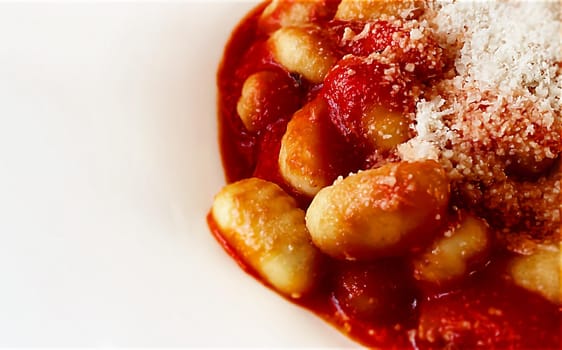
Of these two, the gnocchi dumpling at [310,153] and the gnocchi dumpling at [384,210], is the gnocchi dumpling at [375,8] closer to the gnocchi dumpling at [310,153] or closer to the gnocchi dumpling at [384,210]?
the gnocchi dumpling at [310,153]

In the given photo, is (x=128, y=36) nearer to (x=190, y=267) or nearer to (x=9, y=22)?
(x=9, y=22)

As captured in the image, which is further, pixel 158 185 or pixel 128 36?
pixel 128 36

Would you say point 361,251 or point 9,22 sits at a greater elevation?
point 9,22

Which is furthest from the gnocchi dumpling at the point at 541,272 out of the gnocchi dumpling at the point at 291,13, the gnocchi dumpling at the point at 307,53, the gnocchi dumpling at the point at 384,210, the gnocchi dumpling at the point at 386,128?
the gnocchi dumpling at the point at 291,13

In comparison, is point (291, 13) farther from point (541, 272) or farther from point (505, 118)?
point (541, 272)

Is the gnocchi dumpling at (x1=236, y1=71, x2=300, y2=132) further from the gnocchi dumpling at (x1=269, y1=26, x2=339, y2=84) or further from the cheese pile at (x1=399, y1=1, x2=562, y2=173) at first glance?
the cheese pile at (x1=399, y1=1, x2=562, y2=173)

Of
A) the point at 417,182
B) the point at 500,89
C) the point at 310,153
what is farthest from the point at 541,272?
the point at 310,153

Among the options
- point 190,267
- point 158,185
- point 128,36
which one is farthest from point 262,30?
point 190,267
